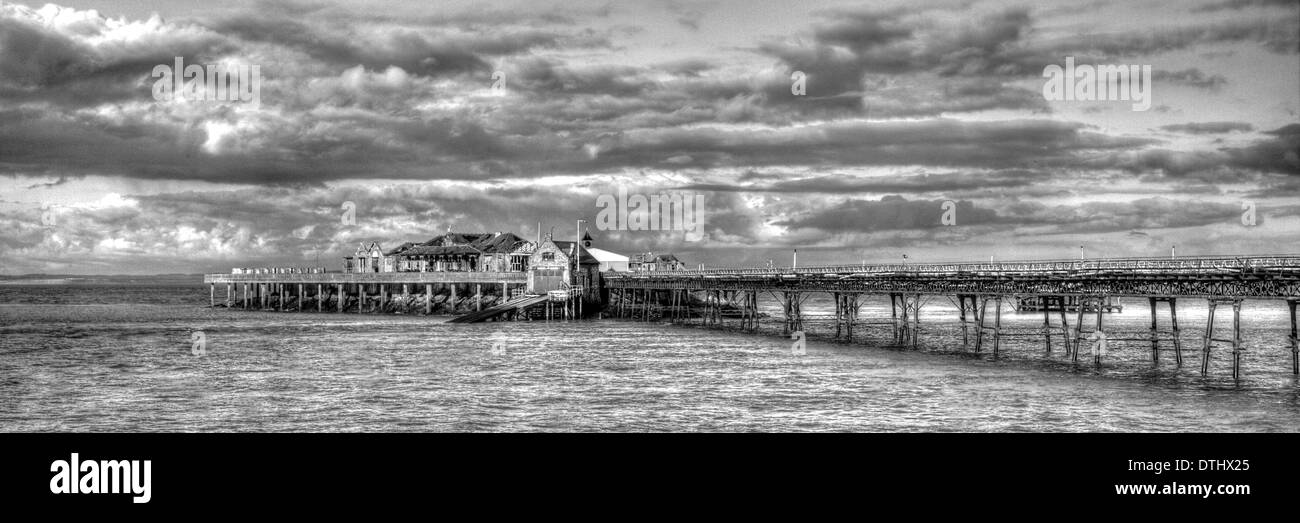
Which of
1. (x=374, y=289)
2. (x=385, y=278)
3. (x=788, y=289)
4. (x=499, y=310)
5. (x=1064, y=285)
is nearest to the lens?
(x=1064, y=285)

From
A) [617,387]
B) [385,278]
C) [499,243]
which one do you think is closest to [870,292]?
[617,387]

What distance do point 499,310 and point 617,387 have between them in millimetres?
58490

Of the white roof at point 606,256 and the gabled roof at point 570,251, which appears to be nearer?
the gabled roof at point 570,251

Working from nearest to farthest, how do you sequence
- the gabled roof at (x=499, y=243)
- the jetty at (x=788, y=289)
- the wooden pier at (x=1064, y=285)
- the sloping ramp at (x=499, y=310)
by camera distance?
1. the wooden pier at (x=1064, y=285)
2. the jetty at (x=788, y=289)
3. the sloping ramp at (x=499, y=310)
4. the gabled roof at (x=499, y=243)

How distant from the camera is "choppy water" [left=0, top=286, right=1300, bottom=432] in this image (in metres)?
35.6

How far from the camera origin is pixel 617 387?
149ft

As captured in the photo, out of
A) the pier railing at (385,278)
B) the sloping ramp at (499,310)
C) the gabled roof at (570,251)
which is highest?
the gabled roof at (570,251)

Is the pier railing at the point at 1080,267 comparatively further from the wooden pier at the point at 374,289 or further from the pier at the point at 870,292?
the wooden pier at the point at 374,289

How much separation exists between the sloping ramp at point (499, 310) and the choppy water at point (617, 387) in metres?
22.7

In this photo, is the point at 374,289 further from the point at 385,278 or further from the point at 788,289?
the point at 788,289

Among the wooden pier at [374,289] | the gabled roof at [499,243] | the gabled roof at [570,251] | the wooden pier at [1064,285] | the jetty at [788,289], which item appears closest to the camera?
the wooden pier at [1064,285]

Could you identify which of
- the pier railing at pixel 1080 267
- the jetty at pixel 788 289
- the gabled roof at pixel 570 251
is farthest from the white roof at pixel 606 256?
the pier railing at pixel 1080 267

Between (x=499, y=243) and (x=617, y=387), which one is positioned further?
(x=499, y=243)

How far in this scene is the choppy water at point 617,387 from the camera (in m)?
35.6
